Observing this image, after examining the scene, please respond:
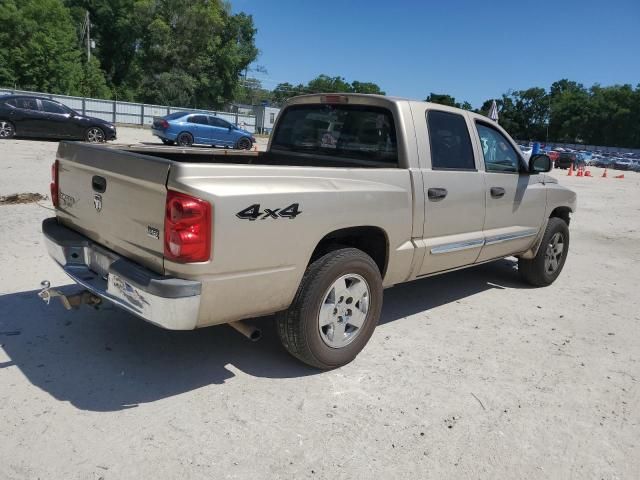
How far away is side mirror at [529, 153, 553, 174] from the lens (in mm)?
5379

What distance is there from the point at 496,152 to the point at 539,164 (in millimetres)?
610

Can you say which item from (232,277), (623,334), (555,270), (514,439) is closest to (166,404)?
(232,277)

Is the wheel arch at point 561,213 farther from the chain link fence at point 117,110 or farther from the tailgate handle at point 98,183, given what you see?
the chain link fence at point 117,110

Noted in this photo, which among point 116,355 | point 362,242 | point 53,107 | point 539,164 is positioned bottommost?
point 116,355

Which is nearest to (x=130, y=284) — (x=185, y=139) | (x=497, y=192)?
(x=497, y=192)

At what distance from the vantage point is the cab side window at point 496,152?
16.3 ft

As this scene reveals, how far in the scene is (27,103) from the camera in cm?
1755

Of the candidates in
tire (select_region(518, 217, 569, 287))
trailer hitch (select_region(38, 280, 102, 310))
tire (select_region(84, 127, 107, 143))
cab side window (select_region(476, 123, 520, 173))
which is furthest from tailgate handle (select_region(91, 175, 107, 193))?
tire (select_region(84, 127, 107, 143))

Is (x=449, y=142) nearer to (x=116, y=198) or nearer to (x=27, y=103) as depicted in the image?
(x=116, y=198)

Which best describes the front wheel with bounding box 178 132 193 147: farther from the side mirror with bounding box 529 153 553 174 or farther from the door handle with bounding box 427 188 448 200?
the door handle with bounding box 427 188 448 200

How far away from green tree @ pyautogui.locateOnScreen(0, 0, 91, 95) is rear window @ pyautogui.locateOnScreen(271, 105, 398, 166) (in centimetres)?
4413

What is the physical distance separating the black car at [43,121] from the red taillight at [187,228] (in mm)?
16792

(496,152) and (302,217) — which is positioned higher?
(496,152)

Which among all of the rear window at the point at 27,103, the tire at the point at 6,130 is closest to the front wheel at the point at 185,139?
the rear window at the point at 27,103
